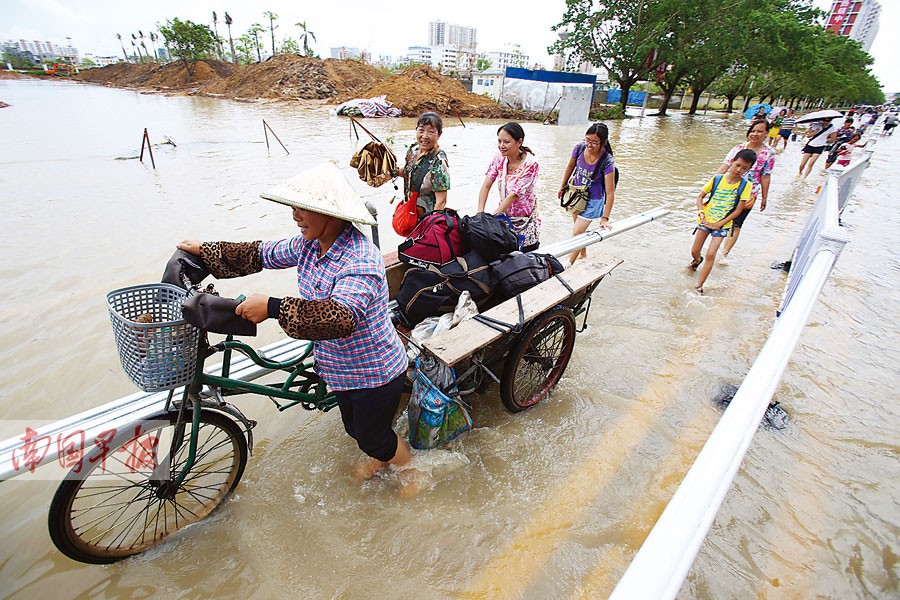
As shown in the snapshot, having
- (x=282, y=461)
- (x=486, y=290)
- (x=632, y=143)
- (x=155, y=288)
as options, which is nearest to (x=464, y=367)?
(x=486, y=290)

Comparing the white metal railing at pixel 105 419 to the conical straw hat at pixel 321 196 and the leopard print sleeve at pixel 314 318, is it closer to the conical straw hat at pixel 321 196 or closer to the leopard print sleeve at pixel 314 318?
the leopard print sleeve at pixel 314 318

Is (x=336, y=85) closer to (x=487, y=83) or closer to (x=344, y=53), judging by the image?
(x=487, y=83)

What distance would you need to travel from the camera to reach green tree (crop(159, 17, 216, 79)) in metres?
52.7

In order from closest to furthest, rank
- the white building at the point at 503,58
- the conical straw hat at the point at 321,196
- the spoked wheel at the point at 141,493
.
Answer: the conical straw hat at the point at 321,196 < the spoked wheel at the point at 141,493 < the white building at the point at 503,58

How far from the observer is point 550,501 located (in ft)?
7.80

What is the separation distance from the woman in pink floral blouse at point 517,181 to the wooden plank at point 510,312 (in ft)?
2.57

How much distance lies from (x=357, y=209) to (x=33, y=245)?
6068 millimetres

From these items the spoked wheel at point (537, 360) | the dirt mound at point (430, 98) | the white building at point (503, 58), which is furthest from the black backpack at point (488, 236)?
the white building at point (503, 58)

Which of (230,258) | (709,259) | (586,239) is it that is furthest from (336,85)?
(230,258)

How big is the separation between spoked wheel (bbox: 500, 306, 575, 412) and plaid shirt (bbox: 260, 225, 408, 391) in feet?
2.82

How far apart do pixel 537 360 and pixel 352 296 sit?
1.79 metres

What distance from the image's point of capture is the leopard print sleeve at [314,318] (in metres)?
1.46

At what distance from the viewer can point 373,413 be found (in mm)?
1996

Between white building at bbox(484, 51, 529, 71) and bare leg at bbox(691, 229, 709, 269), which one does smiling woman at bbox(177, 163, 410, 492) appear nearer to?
bare leg at bbox(691, 229, 709, 269)
